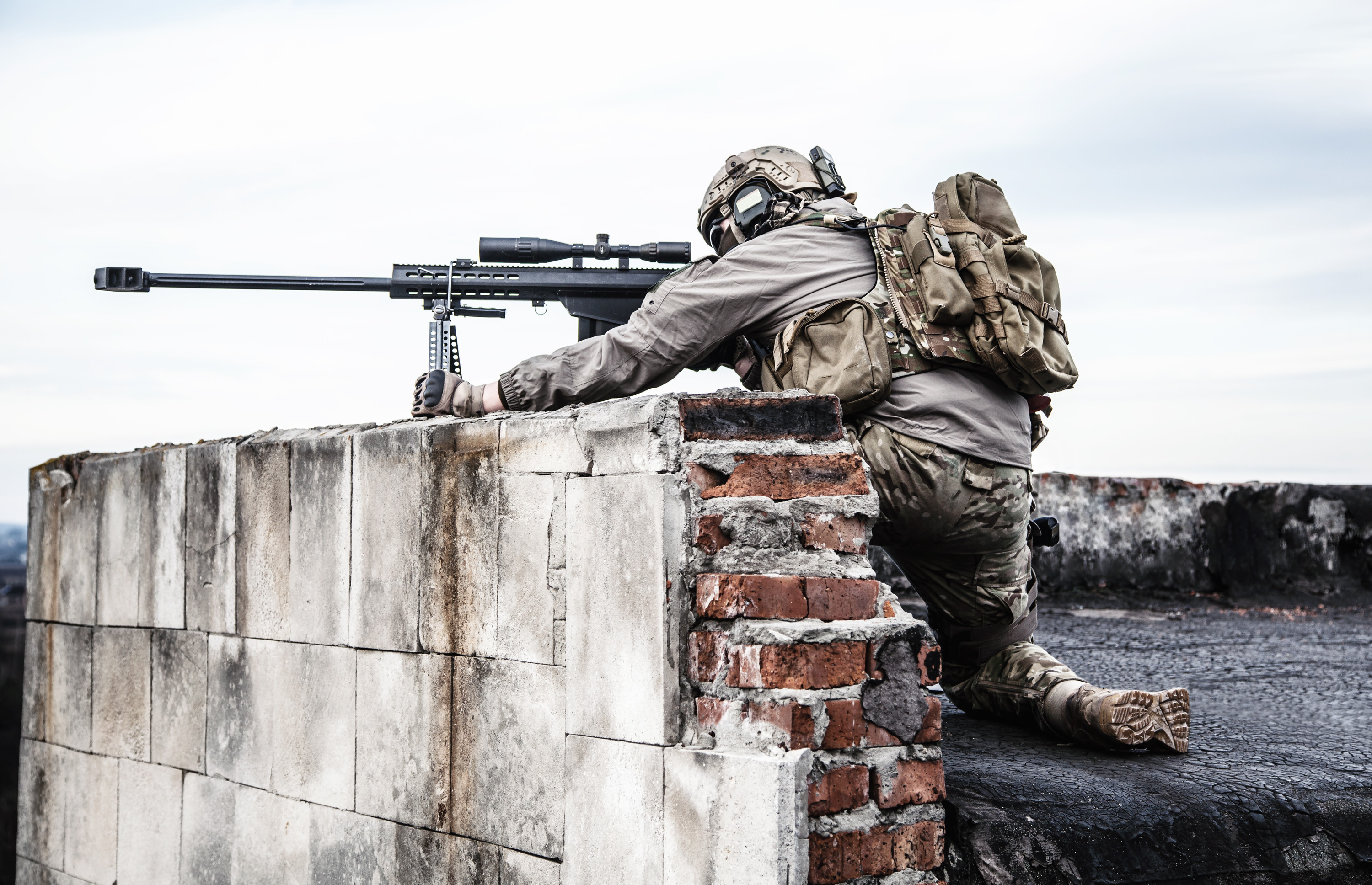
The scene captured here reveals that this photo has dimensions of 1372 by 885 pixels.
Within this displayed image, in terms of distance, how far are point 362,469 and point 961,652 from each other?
1.90 m

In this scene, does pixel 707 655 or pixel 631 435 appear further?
pixel 631 435

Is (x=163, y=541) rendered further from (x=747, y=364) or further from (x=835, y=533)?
(x=835, y=533)

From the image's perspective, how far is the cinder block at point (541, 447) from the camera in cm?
279

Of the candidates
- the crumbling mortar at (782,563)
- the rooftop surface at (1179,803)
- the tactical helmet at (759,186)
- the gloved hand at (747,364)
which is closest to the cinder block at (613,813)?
the crumbling mortar at (782,563)

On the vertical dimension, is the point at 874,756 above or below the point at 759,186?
below

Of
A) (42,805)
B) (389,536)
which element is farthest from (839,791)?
(42,805)

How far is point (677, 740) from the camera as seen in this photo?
8.25 ft

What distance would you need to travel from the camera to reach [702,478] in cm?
260

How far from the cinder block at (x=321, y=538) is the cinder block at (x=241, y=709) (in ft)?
0.83

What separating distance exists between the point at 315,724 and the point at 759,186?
2.05m

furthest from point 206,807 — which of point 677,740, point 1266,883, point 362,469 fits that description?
point 1266,883

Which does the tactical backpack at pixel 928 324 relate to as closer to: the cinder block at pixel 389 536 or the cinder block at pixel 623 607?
the cinder block at pixel 623 607

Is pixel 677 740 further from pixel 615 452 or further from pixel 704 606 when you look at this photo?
pixel 615 452

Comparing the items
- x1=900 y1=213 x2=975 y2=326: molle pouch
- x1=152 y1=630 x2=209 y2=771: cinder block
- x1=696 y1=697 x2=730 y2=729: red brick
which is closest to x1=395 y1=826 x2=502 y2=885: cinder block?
x1=696 y1=697 x2=730 y2=729: red brick
